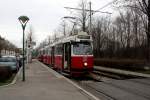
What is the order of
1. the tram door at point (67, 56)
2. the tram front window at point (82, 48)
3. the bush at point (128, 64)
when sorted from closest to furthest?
the tram front window at point (82, 48) → the tram door at point (67, 56) → the bush at point (128, 64)

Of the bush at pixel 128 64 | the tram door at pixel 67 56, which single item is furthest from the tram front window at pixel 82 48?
the bush at pixel 128 64

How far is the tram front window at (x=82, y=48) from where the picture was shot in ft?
85.8

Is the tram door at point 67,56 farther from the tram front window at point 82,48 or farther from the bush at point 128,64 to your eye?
the bush at point 128,64

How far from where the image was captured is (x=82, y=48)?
2636 cm

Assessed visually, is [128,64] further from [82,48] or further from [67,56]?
[82,48]

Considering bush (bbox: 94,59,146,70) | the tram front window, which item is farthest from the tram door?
bush (bbox: 94,59,146,70)

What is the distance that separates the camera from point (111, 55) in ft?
183

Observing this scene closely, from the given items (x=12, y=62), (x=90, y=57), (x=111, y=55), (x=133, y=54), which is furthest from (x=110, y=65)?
(x=90, y=57)

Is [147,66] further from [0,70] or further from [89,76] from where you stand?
[0,70]

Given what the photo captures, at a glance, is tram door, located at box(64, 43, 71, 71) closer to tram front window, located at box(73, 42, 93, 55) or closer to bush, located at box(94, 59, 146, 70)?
tram front window, located at box(73, 42, 93, 55)

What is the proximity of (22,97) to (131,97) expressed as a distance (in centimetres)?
464

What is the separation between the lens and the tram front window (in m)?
26.2

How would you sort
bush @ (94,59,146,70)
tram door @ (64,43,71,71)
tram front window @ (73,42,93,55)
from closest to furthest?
tram front window @ (73,42,93,55), tram door @ (64,43,71,71), bush @ (94,59,146,70)

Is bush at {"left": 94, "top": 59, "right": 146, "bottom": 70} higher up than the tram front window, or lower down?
lower down
